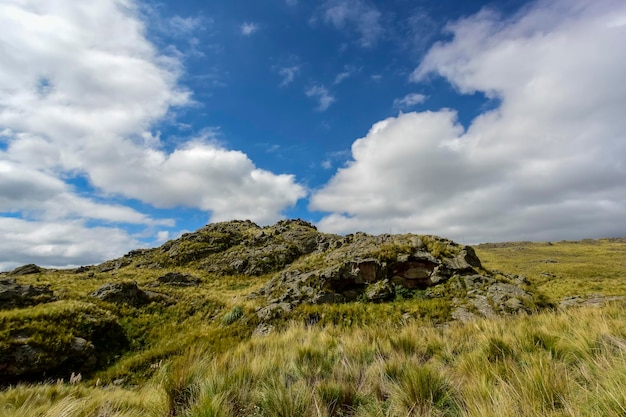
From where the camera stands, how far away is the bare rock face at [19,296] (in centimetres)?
1751

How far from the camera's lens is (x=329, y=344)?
7.42m

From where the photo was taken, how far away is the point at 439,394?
410 cm

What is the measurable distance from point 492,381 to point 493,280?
17.3m

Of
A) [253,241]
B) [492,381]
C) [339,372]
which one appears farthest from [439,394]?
[253,241]

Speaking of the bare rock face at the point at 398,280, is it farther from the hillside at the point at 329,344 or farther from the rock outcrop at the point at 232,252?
the rock outcrop at the point at 232,252

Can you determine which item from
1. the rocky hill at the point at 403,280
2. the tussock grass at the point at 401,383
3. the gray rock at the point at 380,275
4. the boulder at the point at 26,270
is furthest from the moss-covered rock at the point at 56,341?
the boulder at the point at 26,270

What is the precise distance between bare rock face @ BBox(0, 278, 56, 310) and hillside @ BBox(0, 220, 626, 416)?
0.10 meters

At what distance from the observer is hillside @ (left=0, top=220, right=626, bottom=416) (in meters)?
3.93

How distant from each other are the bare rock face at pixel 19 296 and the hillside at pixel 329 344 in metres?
0.10

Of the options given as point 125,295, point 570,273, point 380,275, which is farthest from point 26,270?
point 570,273

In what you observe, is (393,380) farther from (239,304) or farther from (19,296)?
(19,296)

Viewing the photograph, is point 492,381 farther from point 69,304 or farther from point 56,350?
point 69,304

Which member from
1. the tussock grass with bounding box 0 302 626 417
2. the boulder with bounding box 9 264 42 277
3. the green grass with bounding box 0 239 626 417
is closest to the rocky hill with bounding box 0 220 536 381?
the green grass with bounding box 0 239 626 417

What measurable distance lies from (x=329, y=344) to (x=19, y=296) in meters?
21.0
